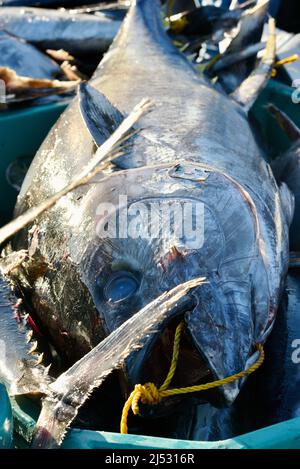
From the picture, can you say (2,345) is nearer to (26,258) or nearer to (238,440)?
(26,258)

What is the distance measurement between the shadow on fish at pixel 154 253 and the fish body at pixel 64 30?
1.85m

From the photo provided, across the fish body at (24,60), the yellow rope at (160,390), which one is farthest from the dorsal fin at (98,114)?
the fish body at (24,60)

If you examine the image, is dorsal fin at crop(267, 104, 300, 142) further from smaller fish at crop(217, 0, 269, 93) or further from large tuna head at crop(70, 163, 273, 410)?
large tuna head at crop(70, 163, 273, 410)

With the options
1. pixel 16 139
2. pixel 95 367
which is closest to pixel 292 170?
pixel 16 139

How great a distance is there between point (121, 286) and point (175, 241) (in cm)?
24

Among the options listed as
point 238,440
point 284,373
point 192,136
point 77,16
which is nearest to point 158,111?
point 192,136

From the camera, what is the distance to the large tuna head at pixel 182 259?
2150 mm

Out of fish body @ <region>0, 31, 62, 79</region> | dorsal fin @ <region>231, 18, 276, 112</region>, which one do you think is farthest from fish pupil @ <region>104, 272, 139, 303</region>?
fish body @ <region>0, 31, 62, 79</region>

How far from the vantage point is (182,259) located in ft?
7.50

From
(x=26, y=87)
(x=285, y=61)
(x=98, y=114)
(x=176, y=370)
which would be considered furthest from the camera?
(x=285, y=61)

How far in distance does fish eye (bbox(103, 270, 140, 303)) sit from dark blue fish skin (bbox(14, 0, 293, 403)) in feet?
0.06

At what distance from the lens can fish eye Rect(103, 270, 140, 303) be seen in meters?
2.31

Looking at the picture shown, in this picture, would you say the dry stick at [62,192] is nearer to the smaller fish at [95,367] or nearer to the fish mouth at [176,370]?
the smaller fish at [95,367]

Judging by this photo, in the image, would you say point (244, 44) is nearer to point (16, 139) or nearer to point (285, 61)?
point (285, 61)
